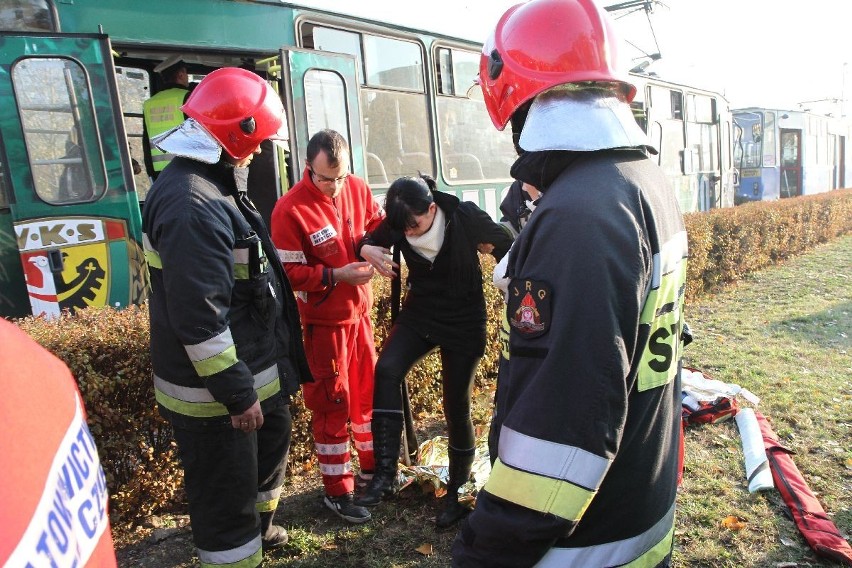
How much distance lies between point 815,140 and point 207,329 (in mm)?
26782

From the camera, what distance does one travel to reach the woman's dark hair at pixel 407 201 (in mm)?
3061

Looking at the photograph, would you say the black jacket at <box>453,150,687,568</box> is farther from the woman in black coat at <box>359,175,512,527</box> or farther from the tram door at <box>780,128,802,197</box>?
the tram door at <box>780,128,802,197</box>

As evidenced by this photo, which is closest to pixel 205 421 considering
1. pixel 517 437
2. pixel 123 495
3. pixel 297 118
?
pixel 123 495

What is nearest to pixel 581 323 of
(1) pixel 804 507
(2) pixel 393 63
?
(1) pixel 804 507

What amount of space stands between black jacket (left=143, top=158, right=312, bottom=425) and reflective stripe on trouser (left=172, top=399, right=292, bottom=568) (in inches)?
3.2

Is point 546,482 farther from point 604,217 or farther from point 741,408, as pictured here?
point 741,408

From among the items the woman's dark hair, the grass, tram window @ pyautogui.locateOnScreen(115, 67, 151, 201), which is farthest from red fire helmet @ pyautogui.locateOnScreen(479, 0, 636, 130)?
tram window @ pyautogui.locateOnScreen(115, 67, 151, 201)

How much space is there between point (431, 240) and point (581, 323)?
80.4 inches

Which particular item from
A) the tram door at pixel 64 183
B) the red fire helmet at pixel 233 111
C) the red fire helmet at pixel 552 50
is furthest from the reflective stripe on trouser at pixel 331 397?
the red fire helmet at pixel 552 50

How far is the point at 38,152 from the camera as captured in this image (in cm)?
429

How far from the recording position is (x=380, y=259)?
124 inches

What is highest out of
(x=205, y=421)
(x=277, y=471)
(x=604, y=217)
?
(x=604, y=217)

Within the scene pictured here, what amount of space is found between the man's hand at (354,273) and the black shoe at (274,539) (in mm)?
1274

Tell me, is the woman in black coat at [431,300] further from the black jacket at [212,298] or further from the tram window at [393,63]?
the tram window at [393,63]
